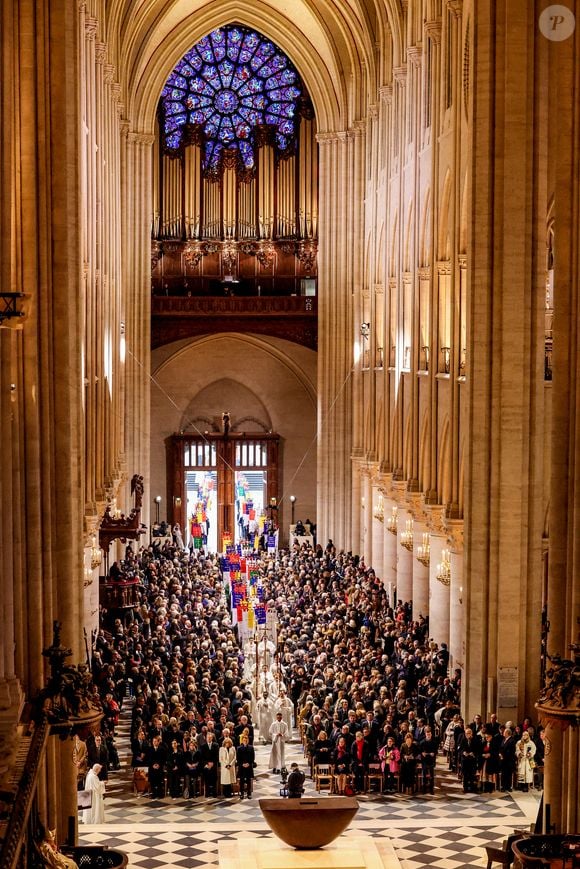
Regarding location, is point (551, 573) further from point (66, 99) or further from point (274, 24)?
point (274, 24)

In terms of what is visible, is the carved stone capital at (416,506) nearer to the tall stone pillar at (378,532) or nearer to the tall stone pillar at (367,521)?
the tall stone pillar at (378,532)

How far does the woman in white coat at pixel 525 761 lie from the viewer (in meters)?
21.4

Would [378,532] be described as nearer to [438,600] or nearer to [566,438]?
[438,600]

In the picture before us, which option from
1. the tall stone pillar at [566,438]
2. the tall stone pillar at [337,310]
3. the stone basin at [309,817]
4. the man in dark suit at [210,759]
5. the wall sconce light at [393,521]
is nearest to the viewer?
the stone basin at [309,817]

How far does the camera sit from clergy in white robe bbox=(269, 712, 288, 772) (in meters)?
22.1

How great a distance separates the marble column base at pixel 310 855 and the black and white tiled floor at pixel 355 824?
0.71m

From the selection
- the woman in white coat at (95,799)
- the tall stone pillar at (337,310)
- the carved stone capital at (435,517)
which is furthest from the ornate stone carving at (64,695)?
the tall stone pillar at (337,310)

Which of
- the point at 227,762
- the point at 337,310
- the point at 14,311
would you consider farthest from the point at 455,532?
the point at 337,310

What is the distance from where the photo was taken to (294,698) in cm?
2606

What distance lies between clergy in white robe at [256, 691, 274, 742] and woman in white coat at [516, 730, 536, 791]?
4.92 metres

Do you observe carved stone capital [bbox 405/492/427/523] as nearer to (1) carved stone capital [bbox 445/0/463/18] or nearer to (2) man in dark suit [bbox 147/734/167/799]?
(1) carved stone capital [bbox 445/0/463/18]

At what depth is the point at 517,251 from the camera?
78.5 feet

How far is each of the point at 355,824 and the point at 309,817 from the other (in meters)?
3.14

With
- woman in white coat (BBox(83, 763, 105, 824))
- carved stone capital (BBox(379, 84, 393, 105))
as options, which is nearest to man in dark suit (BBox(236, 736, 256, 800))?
woman in white coat (BBox(83, 763, 105, 824))
